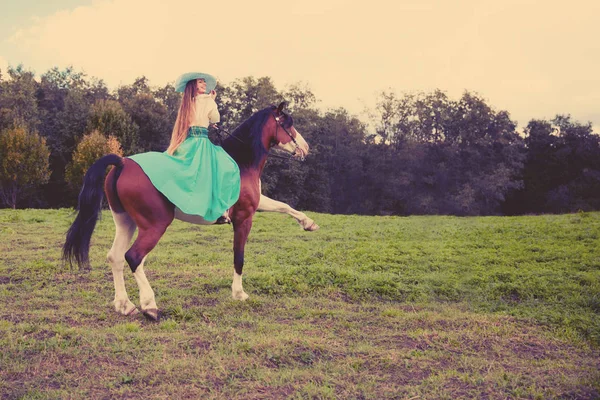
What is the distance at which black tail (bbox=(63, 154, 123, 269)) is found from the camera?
6.88 metres

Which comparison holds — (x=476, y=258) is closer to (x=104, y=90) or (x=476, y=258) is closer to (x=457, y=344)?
(x=457, y=344)

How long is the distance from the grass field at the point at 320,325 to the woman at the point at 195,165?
1.63 metres

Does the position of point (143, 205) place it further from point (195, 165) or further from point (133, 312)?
point (133, 312)

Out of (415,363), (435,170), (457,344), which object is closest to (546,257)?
(457,344)

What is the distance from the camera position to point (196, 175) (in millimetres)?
7117

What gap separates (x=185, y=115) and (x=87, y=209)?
188cm

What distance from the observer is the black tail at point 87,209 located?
271 inches

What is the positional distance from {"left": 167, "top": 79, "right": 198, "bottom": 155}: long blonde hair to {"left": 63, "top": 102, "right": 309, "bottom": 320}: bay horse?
0.77 m

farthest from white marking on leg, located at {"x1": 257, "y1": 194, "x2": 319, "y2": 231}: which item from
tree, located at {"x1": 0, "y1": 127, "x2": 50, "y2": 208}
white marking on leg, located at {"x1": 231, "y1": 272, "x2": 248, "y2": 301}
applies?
tree, located at {"x1": 0, "y1": 127, "x2": 50, "y2": 208}

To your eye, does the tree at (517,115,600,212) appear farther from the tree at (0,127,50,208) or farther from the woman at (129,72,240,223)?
the woman at (129,72,240,223)

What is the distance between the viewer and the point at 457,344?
6418 mm

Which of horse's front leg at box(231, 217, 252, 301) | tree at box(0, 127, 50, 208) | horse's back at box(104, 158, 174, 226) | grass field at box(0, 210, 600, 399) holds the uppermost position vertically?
tree at box(0, 127, 50, 208)

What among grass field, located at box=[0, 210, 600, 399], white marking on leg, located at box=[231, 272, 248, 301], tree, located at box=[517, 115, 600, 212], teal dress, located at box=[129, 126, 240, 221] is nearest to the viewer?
grass field, located at box=[0, 210, 600, 399]

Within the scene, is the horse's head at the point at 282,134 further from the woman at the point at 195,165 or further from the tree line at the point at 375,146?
the tree line at the point at 375,146
